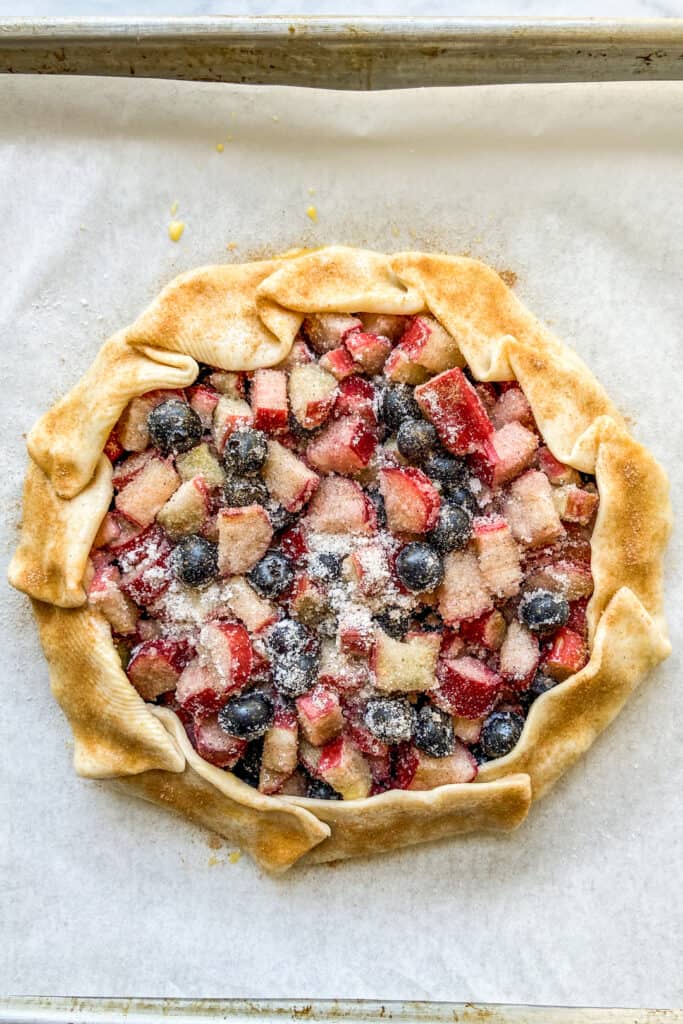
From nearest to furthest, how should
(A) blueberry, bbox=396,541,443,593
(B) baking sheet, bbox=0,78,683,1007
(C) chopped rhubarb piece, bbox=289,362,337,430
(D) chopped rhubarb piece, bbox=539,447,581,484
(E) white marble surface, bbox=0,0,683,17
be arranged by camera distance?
(A) blueberry, bbox=396,541,443,593, (C) chopped rhubarb piece, bbox=289,362,337,430, (D) chopped rhubarb piece, bbox=539,447,581,484, (B) baking sheet, bbox=0,78,683,1007, (E) white marble surface, bbox=0,0,683,17

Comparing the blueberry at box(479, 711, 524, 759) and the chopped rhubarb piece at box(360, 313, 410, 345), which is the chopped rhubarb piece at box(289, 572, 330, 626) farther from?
the chopped rhubarb piece at box(360, 313, 410, 345)

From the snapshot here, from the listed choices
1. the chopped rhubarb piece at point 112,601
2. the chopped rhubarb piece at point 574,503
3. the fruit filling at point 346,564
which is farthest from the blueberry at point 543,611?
the chopped rhubarb piece at point 112,601

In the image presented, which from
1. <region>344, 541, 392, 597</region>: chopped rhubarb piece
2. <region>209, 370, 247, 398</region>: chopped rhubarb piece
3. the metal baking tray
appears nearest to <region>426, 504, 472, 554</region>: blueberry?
<region>344, 541, 392, 597</region>: chopped rhubarb piece

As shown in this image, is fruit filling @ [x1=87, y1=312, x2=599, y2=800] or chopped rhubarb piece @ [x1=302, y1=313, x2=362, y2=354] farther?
chopped rhubarb piece @ [x1=302, y1=313, x2=362, y2=354]

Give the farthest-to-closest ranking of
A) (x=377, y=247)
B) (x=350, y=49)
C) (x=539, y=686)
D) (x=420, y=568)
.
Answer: (x=377, y=247) → (x=350, y=49) → (x=539, y=686) → (x=420, y=568)

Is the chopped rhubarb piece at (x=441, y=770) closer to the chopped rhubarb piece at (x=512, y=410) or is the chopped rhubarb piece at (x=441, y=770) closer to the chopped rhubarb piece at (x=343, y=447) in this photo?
the chopped rhubarb piece at (x=343, y=447)

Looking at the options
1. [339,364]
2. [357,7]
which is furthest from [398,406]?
[357,7]

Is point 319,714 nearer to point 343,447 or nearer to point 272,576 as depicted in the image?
point 272,576

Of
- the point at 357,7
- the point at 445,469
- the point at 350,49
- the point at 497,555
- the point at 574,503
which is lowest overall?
the point at 497,555
